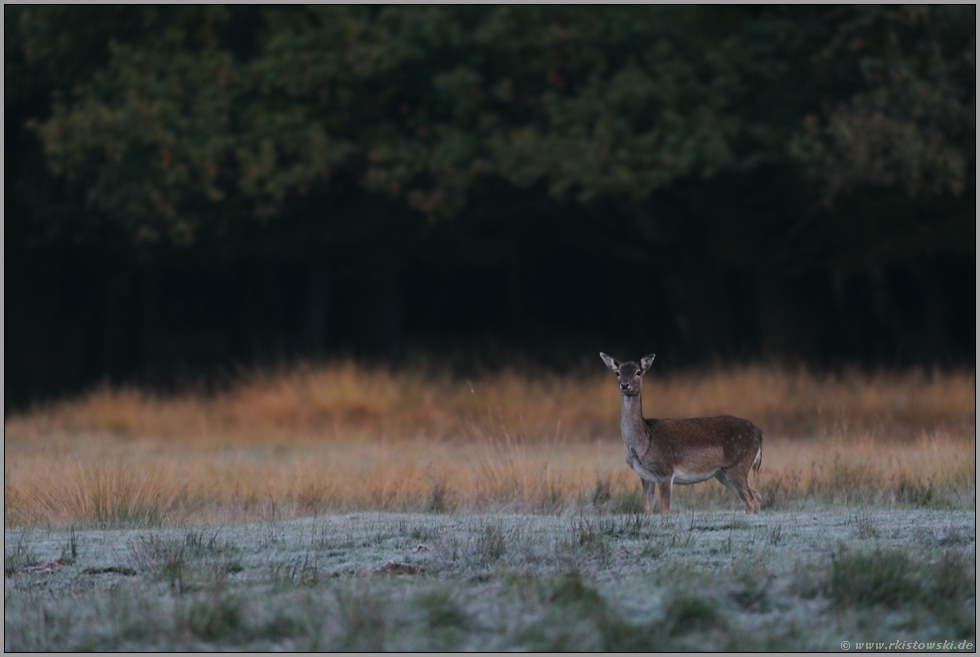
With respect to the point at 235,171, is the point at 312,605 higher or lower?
lower

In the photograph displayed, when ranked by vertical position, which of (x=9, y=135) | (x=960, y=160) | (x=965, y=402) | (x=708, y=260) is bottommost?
(x=965, y=402)

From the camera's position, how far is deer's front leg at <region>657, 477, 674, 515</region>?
343 inches

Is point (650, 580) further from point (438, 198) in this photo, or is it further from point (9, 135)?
point (9, 135)

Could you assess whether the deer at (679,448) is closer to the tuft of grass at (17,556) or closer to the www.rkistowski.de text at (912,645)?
the www.rkistowski.de text at (912,645)

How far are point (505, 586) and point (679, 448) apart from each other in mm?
2510

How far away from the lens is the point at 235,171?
20.2m

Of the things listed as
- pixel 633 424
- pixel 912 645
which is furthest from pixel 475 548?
pixel 912 645

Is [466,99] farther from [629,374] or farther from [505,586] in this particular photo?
[505,586]

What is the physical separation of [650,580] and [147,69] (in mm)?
15684

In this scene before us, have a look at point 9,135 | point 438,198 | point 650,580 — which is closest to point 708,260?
point 438,198

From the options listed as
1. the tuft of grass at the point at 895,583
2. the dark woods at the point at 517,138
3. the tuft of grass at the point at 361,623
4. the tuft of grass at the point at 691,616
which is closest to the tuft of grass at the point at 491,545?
the tuft of grass at the point at 361,623

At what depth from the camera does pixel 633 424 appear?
8812 millimetres

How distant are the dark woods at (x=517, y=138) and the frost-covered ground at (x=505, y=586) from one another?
35.9ft

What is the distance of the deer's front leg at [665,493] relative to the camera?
28.6ft
